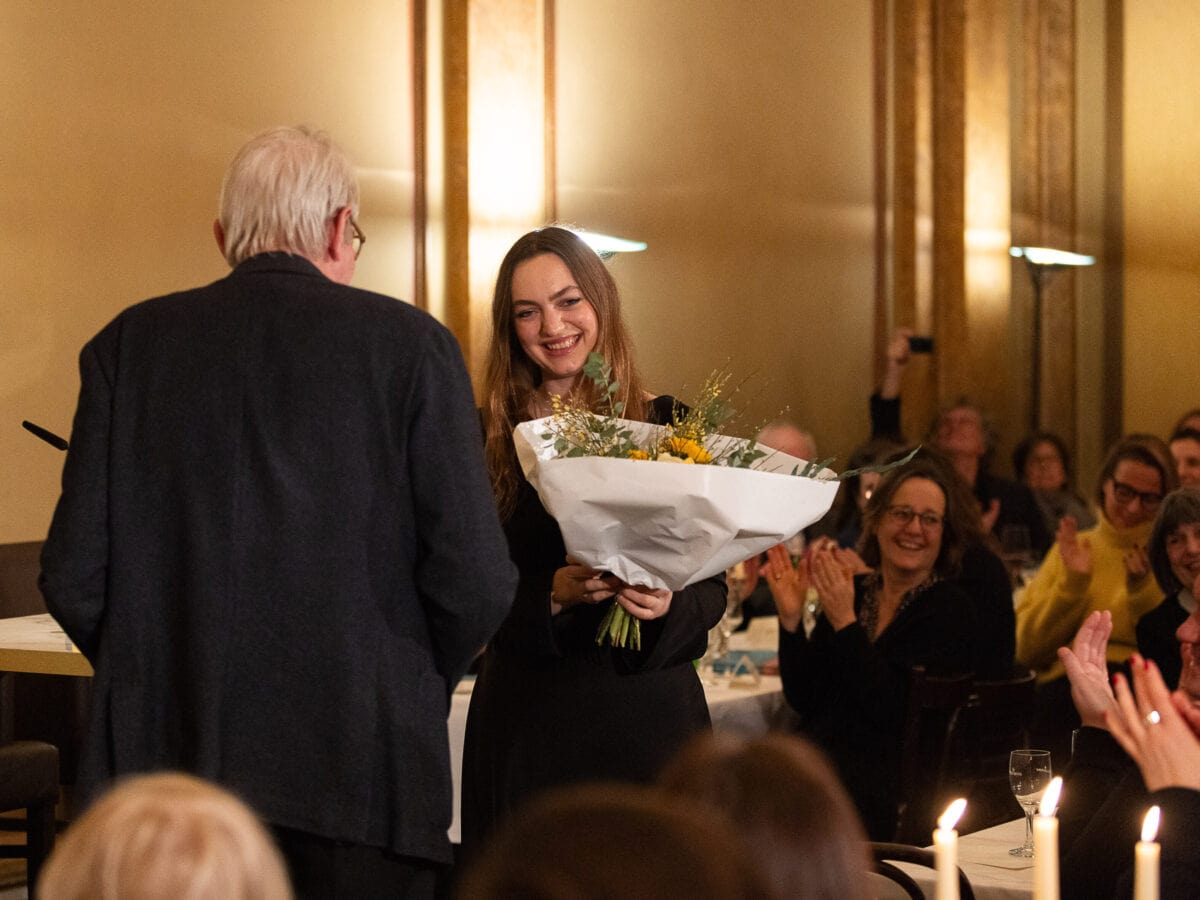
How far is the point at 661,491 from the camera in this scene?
2.18m

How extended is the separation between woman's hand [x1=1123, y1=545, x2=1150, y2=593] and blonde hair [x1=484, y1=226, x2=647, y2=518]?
3.27 m

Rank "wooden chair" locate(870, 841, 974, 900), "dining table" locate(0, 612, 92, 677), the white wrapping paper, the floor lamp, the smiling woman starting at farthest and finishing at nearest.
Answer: the floor lamp
"dining table" locate(0, 612, 92, 677)
the smiling woman
"wooden chair" locate(870, 841, 974, 900)
the white wrapping paper

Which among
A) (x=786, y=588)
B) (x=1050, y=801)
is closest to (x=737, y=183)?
(x=786, y=588)

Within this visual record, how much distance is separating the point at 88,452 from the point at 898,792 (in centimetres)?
275

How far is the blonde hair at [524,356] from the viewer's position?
101 inches

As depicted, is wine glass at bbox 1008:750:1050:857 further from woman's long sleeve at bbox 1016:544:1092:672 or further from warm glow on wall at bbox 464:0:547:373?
warm glow on wall at bbox 464:0:547:373

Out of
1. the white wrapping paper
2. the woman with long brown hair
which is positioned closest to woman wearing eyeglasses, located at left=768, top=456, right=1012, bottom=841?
the woman with long brown hair

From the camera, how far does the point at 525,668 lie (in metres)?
2.47

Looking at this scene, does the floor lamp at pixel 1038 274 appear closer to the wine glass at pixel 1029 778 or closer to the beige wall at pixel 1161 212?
the beige wall at pixel 1161 212

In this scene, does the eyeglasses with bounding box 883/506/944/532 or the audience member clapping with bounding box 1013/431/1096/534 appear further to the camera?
the audience member clapping with bounding box 1013/431/1096/534

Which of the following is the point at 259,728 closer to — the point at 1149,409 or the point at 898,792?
the point at 898,792

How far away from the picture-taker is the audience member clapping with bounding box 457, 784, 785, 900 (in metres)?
0.84

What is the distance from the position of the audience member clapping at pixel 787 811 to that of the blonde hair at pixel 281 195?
1.14m

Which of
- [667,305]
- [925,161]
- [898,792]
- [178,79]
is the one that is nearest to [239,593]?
[898,792]
